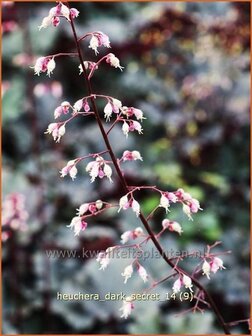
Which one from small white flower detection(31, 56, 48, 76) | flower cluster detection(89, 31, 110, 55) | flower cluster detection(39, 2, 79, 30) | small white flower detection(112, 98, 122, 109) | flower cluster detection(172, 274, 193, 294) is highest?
flower cluster detection(39, 2, 79, 30)

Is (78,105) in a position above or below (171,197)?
above

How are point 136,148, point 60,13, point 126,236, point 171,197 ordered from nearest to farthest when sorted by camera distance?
point 60,13 < point 171,197 < point 126,236 < point 136,148

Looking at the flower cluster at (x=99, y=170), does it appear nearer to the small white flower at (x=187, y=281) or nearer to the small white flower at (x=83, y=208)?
the small white flower at (x=83, y=208)

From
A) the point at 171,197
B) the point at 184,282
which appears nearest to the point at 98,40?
the point at 171,197

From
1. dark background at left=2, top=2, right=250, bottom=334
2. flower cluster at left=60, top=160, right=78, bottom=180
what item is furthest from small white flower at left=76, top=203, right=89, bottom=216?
dark background at left=2, top=2, right=250, bottom=334

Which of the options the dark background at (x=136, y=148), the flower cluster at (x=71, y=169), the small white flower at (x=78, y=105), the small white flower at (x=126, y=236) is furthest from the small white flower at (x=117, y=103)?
the dark background at (x=136, y=148)

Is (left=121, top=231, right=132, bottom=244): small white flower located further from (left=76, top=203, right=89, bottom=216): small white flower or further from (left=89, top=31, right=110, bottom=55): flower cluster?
(left=89, top=31, right=110, bottom=55): flower cluster

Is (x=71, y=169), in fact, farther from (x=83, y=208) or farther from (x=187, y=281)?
(x=187, y=281)

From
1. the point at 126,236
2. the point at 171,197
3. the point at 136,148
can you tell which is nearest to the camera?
the point at 171,197
